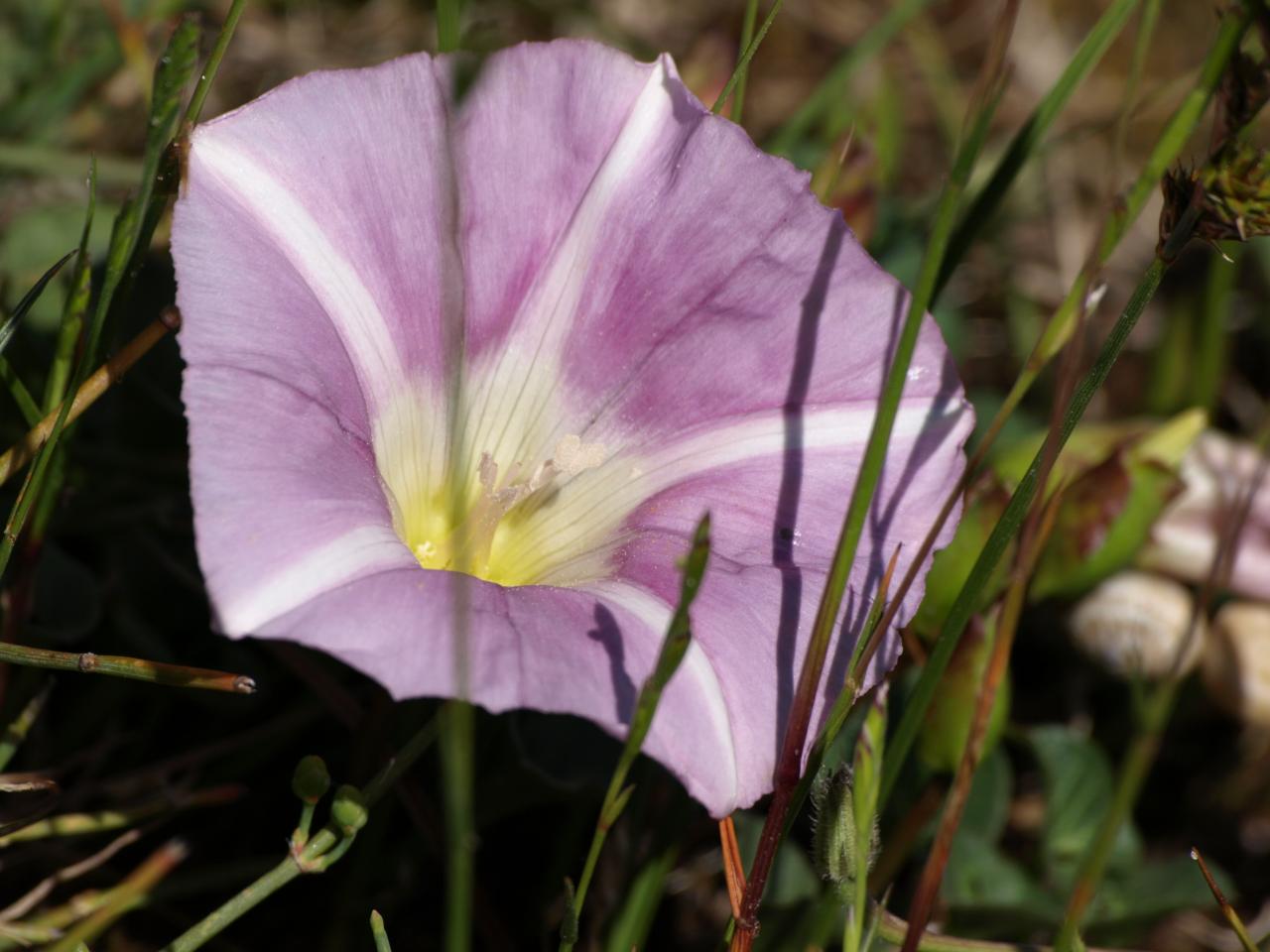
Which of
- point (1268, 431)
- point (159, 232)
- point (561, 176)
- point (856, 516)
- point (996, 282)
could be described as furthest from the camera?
point (996, 282)

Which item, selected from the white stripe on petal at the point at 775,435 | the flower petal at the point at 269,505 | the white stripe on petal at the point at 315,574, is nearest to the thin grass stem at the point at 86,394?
the flower petal at the point at 269,505

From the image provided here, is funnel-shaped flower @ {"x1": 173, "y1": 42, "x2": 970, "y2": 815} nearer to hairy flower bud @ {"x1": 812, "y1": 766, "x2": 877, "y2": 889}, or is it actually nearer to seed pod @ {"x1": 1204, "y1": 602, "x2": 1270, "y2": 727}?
hairy flower bud @ {"x1": 812, "y1": 766, "x2": 877, "y2": 889}

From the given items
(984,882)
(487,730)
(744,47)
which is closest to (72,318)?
(487,730)

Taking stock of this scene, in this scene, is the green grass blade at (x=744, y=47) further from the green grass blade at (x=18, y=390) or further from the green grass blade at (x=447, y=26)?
the green grass blade at (x=18, y=390)

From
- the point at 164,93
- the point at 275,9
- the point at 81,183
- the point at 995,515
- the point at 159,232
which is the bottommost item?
the point at 995,515

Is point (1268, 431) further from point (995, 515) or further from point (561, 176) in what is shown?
point (561, 176)

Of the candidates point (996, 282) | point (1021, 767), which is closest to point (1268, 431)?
point (1021, 767)
